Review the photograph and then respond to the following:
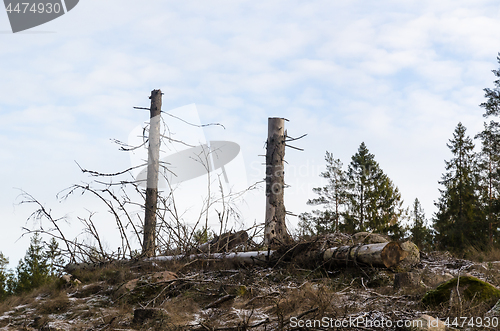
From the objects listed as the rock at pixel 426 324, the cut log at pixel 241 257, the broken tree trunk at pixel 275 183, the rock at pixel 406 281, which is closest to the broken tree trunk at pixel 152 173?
the cut log at pixel 241 257

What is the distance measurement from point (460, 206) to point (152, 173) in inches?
948

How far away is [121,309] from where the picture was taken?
6.55m

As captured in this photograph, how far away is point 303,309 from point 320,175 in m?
23.9

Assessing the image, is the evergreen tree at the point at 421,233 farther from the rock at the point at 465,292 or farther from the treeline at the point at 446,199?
the rock at the point at 465,292

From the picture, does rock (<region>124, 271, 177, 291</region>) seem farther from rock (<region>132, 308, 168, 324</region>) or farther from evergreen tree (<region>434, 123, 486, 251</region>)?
evergreen tree (<region>434, 123, 486, 251</region>)

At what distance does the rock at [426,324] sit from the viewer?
4.35 metres

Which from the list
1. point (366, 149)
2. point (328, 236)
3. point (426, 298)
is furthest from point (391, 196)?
point (426, 298)

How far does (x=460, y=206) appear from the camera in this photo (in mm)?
28391

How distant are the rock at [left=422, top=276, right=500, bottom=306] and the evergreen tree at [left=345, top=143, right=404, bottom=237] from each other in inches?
876

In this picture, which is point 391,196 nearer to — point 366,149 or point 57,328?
point 366,149

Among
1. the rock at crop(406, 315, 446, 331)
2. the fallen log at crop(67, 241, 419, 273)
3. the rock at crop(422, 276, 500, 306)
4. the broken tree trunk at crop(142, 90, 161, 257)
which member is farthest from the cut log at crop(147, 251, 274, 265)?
the rock at crop(406, 315, 446, 331)

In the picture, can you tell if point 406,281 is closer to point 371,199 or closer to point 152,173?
point 152,173

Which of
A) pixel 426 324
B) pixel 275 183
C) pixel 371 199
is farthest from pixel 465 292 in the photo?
pixel 371 199

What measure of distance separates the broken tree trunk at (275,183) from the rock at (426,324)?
22.1 ft
